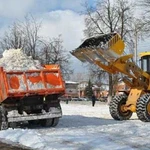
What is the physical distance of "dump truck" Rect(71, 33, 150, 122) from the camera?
632 inches

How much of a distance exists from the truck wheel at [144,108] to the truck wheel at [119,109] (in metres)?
1.73

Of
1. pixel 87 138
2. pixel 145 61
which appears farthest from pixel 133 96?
pixel 87 138

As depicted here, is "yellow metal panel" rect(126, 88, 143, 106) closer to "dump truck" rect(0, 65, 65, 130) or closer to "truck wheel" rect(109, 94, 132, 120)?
"truck wheel" rect(109, 94, 132, 120)

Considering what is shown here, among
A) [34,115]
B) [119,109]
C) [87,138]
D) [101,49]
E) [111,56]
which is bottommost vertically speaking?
[87,138]

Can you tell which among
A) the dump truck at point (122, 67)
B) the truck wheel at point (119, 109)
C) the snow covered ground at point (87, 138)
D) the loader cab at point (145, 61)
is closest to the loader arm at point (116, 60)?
the dump truck at point (122, 67)

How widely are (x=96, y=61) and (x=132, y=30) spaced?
27.1 meters

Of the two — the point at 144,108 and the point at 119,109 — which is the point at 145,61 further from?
the point at 144,108

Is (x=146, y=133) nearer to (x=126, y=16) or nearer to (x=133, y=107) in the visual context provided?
(x=133, y=107)

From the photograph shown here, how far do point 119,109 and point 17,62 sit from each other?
585cm

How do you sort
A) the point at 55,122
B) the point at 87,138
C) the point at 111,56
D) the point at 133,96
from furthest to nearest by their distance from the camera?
the point at 133,96 → the point at 111,56 → the point at 55,122 → the point at 87,138

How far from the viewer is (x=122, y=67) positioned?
16.8m

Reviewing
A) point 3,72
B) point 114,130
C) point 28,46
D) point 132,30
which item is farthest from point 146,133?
point 28,46

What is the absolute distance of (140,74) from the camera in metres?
17.4

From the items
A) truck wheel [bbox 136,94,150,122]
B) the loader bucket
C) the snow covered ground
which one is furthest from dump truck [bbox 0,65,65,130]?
truck wheel [bbox 136,94,150,122]
